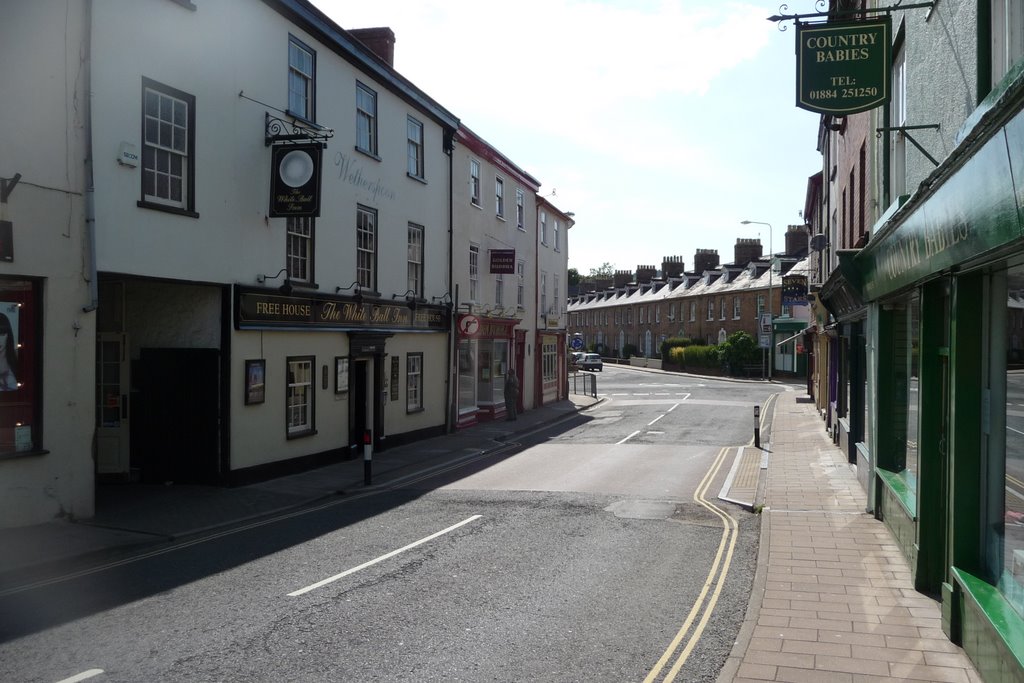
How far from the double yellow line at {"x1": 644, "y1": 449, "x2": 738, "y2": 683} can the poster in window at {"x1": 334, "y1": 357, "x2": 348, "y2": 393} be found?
8.41 m

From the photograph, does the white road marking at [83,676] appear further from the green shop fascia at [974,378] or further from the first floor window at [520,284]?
the first floor window at [520,284]

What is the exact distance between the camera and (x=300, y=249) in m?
16.6

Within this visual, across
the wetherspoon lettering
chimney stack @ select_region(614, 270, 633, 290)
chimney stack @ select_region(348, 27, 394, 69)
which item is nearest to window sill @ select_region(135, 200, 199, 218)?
the wetherspoon lettering

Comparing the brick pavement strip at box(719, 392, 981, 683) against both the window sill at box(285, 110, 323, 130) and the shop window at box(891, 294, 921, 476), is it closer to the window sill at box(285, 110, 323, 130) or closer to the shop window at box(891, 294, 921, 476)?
the shop window at box(891, 294, 921, 476)

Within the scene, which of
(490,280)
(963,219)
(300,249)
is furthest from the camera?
(490,280)

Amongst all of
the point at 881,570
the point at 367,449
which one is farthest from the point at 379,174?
the point at 881,570

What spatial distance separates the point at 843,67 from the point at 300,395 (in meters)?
11.7

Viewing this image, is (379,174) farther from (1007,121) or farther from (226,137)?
(1007,121)

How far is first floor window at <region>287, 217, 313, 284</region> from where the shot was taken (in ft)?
53.4

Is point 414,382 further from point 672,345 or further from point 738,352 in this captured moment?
point 672,345

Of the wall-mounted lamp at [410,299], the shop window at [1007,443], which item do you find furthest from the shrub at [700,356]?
the shop window at [1007,443]

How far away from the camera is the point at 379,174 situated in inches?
775

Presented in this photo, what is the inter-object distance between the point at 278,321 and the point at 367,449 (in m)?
2.98

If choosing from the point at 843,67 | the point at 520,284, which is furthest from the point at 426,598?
the point at 520,284
